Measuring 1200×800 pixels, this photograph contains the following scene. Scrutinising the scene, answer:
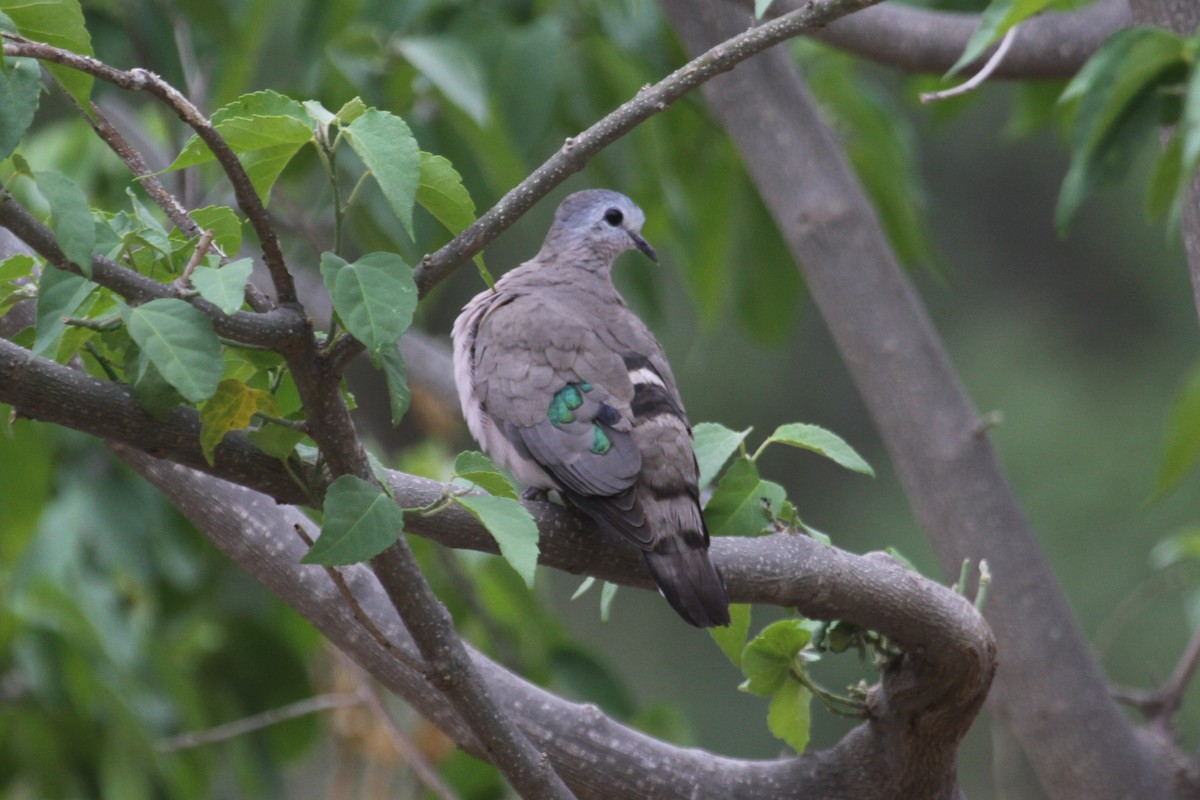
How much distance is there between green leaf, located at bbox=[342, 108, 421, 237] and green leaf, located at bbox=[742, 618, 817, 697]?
0.74 meters

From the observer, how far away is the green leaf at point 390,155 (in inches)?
41.8

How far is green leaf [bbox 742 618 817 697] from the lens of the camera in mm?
1615

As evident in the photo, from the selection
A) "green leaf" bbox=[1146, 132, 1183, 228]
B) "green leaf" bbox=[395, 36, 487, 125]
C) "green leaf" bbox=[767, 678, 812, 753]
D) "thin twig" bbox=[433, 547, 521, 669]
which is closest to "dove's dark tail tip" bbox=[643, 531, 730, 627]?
"green leaf" bbox=[767, 678, 812, 753]

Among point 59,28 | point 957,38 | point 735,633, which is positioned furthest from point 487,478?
point 957,38

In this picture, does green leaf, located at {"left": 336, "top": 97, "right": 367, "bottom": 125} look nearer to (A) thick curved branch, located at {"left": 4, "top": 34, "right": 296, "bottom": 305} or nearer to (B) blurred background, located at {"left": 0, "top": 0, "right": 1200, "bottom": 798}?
(A) thick curved branch, located at {"left": 4, "top": 34, "right": 296, "bottom": 305}

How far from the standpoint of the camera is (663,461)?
5.77ft

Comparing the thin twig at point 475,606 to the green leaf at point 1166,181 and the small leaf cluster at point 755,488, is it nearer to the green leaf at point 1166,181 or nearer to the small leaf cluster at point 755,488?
the small leaf cluster at point 755,488

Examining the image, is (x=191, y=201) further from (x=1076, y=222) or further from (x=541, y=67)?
(x=1076, y=222)

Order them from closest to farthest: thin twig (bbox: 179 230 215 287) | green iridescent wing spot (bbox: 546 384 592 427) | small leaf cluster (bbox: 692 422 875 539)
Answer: thin twig (bbox: 179 230 215 287) → small leaf cluster (bbox: 692 422 875 539) → green iridescent wing spot (bbox: 546 384 592 427)

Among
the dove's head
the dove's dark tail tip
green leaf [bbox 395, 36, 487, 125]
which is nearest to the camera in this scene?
the dove's dark tail tip

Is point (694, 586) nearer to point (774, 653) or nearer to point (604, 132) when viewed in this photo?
point (774, 653)

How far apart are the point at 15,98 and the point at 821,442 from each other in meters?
0.93

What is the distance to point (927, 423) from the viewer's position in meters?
2.43

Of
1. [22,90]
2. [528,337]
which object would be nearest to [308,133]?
[22,90]
